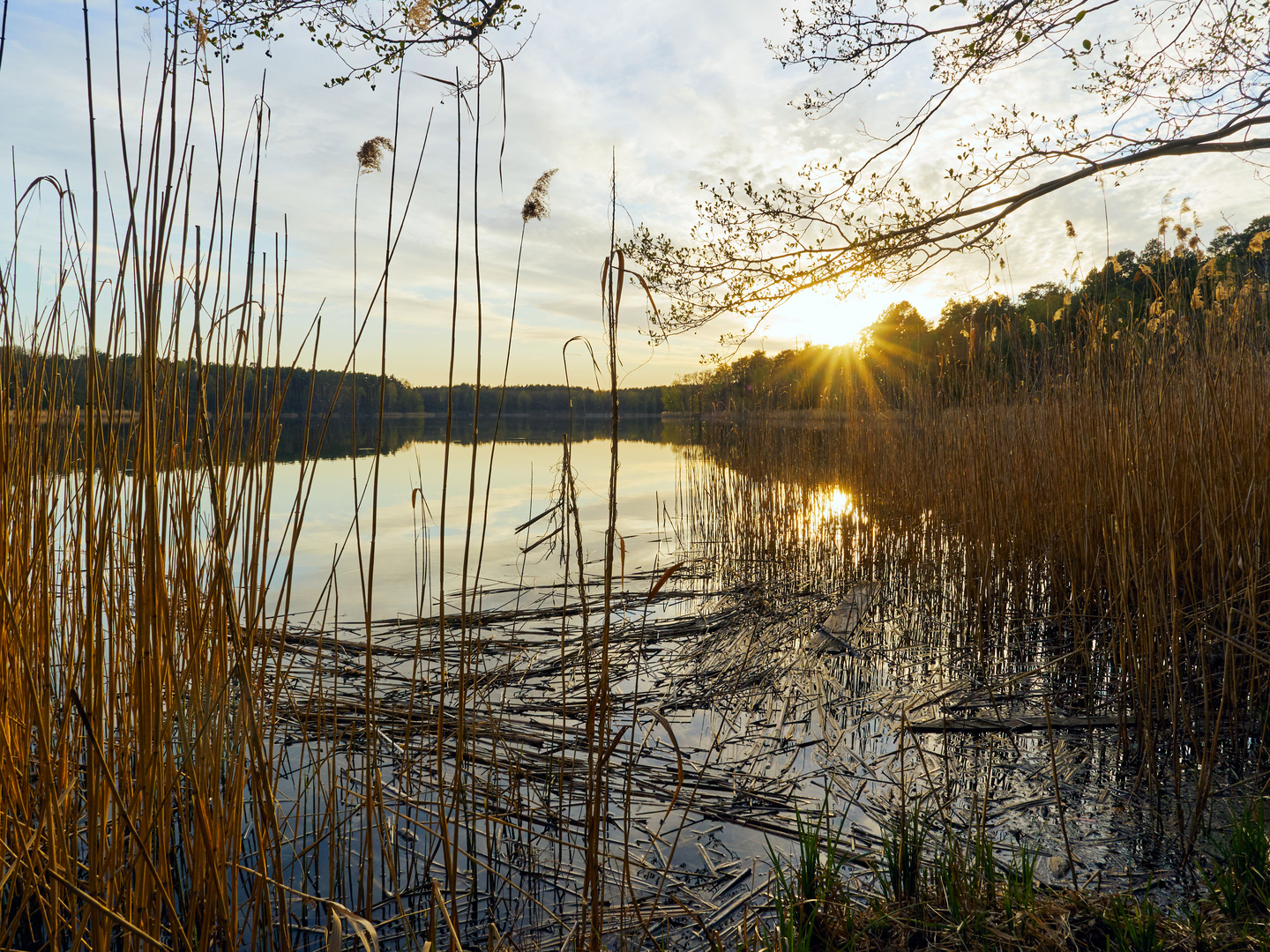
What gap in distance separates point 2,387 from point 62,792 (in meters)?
0.76

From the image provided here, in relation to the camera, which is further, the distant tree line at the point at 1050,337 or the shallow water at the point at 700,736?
the distant tree line at the point at 1050,337

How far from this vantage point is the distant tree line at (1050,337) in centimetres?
289

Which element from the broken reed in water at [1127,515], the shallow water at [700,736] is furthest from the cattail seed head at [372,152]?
the broken reed in water at [1127,515]

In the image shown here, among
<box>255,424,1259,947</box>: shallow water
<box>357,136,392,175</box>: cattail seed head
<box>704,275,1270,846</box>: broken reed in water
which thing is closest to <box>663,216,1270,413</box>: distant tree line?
<box>704,275,1270,846</box>: broken reed in water

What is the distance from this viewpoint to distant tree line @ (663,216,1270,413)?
9.50 ft

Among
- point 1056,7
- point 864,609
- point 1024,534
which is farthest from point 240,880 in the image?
point 1056,7

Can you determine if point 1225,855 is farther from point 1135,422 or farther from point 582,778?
point 582,778

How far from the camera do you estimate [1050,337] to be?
4625mm

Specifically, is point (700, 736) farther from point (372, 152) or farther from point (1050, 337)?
point (1050, 337)

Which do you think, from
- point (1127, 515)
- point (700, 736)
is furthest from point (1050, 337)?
point (700, 736)

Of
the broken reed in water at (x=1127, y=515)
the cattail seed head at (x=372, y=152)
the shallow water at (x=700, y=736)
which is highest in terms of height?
the cattail seed head at (x=372, y=152)

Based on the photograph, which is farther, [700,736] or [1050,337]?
[1050,337]

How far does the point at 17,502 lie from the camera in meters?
1.30

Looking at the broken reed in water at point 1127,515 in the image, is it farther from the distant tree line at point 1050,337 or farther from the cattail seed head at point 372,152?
the cattail seed head at point 372,152
